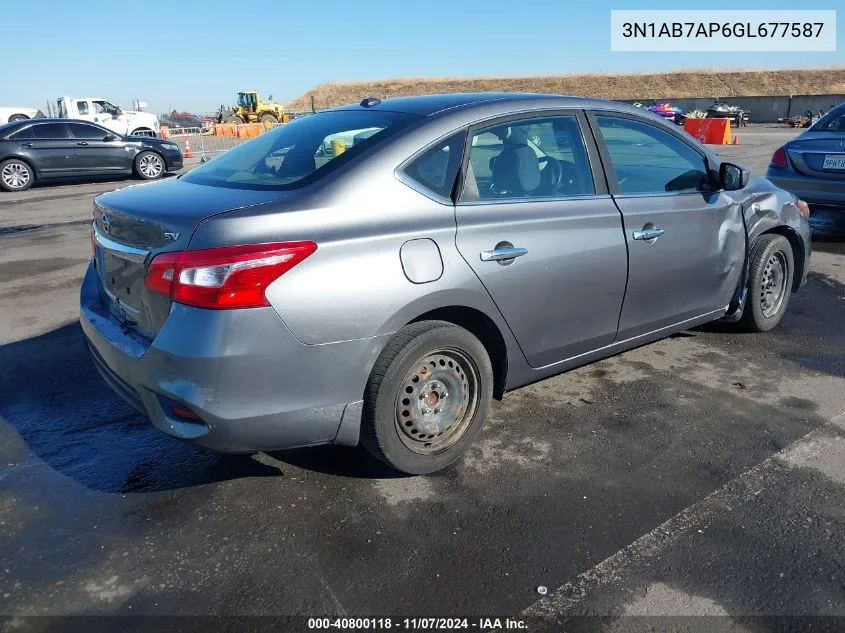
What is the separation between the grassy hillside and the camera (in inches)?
2596

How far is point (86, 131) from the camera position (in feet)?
51.5

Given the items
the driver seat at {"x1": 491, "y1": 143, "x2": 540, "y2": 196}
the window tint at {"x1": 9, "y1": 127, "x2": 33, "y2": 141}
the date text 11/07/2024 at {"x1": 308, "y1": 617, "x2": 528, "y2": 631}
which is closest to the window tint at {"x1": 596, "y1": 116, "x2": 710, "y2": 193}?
the driver seat at {"x1": 491, "y1": 143, "x2": 540, "y2": 196}

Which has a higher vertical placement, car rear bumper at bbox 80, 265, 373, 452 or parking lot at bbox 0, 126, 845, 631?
car rear bumper at bbox 80, 265, 373, 452

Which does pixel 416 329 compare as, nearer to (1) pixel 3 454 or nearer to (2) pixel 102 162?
(1) pixel 3 454

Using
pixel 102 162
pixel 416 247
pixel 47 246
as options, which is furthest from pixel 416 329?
pixel 102 162

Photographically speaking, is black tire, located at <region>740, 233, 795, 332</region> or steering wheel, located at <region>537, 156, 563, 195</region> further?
black tire, located at <region>740, 233, 795, 332</region>

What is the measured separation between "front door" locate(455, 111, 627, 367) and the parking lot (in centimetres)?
61

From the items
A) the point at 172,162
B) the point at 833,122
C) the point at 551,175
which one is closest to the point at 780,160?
the point at 833,122

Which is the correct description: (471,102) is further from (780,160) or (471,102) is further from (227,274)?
(780,160)

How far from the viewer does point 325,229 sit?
8.84 ft

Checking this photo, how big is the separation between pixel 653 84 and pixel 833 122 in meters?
69.6

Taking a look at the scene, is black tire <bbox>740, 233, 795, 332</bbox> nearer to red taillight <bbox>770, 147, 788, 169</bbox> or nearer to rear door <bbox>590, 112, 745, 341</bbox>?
rear door <bbox>590, 112, 745, 341</bbox>

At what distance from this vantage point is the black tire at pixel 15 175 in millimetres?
15008

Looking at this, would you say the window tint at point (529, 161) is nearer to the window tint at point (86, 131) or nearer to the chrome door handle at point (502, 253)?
the chrome door handle at point (502, 253)
